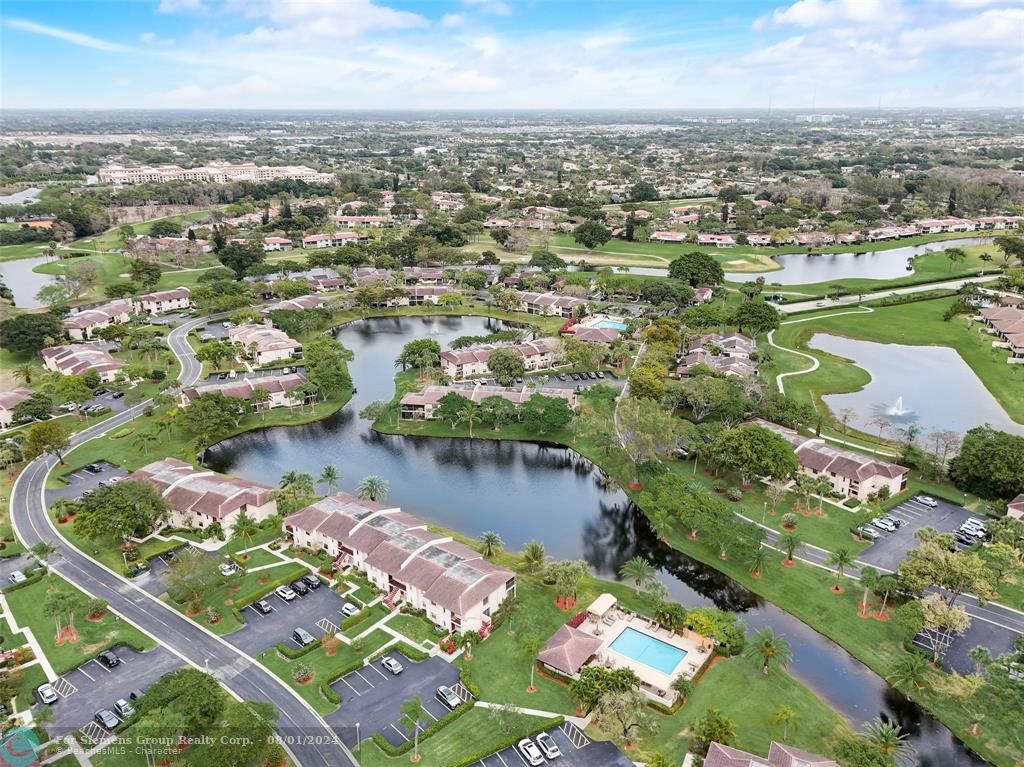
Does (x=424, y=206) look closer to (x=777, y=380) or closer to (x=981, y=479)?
(x=777, y=380)

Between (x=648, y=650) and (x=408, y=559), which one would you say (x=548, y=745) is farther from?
(x=408, y=559)

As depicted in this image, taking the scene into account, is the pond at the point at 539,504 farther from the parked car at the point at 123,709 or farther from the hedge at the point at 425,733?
the parked car at the point at 123,709

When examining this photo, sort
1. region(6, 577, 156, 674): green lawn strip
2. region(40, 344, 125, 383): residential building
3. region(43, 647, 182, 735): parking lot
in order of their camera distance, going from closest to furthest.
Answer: region(43, 647, 182, 735): parking lot, region(6, 577, 156, 674): green lawn strip, region(40, 344, 125, 383): residential building

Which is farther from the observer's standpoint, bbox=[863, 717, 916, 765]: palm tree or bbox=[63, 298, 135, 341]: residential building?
bbox=[63, 298, 135, 341]: residential building

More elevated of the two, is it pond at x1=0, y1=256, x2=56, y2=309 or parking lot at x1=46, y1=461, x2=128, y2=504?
pond at x1=0, y1=256, x2=56, y2=309

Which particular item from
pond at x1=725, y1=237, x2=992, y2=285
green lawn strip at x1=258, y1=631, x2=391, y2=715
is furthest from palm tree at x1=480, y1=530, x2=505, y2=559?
pond at x1=725, y1=237, x2=992, y2=285

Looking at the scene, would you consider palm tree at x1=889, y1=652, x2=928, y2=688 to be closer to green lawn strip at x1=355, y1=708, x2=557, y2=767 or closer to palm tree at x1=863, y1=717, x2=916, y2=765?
palm tree at x1=863, y1=717, x2=916, y2=765

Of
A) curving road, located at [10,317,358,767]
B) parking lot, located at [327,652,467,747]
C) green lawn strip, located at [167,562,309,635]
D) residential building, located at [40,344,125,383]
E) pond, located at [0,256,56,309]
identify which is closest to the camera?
curving road, located at [10,317,358,767]

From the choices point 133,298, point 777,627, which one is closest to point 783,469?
point 777,627
